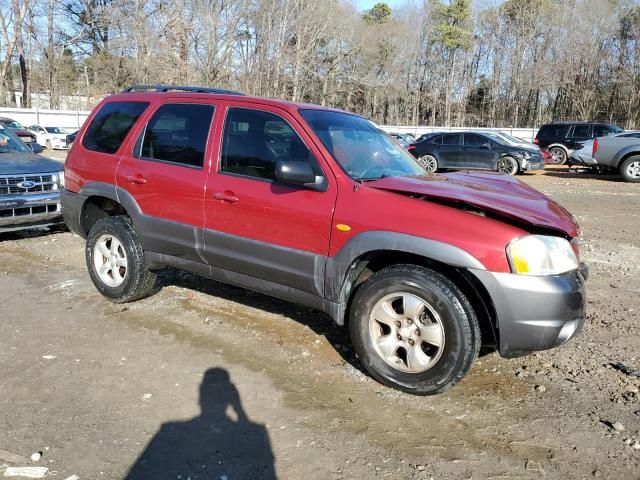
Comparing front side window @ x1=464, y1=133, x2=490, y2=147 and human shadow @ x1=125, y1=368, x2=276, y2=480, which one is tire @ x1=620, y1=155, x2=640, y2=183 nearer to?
front side window @ x1=464, y1=133, x2=490, y2=147

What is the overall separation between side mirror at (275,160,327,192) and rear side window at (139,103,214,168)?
1.01 m

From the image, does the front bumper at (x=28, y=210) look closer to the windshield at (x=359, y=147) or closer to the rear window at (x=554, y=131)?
the windshield at (x=359, y=147)

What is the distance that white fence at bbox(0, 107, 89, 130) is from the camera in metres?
35.8

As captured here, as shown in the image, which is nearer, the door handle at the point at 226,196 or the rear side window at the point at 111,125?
the door handle at the point at 226,196

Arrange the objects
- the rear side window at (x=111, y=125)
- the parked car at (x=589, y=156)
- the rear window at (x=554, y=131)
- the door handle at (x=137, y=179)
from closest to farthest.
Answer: the door handle at (x=137, y=179) < the rear side window at (x=111, y=125) < the parked car at (x=589, y=156) < the rear window at (x=554, y=131)

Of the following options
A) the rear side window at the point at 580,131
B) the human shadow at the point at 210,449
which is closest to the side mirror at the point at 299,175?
the human shadow at the point at 210,449

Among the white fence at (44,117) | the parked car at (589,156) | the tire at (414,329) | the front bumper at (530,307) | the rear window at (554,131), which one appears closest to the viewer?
the front bumper at (530,307)

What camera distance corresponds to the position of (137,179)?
4.66 meters

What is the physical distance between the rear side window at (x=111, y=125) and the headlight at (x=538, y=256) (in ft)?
11.2

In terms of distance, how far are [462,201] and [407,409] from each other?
1321 millimetres

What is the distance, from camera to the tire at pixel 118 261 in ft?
15.8

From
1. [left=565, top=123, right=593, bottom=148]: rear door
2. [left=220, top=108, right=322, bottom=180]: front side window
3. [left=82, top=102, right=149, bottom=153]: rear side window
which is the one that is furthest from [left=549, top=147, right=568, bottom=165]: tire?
[left=220, top=108, right=322, bottom=180]: front side window

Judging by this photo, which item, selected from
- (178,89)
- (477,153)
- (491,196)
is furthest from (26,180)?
(477,153)

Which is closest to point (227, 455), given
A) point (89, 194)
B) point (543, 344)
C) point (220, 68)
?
point (543, 344)
